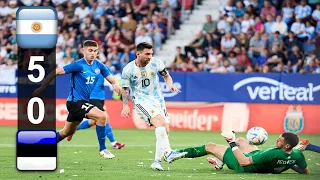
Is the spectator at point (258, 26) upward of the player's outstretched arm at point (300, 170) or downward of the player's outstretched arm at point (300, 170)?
upward

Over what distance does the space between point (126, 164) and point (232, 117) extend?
1018 cm

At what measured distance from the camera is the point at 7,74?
1090 inches

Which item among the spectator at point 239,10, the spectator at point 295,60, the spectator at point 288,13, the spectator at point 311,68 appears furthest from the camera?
the spectator at point 239,10

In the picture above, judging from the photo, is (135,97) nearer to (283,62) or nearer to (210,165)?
(210,165)

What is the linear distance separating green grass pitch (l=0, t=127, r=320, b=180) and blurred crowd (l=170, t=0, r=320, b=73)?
188 inches

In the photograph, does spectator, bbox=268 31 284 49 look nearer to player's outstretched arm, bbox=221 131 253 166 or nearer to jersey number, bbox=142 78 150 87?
jersey number, bbox=142 78 150 87

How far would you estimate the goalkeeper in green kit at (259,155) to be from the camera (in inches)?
502

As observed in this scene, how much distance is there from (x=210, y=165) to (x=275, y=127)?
974cm

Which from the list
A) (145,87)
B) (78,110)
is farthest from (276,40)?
(145,87)

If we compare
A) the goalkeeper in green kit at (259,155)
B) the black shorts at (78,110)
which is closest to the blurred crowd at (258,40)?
the black shorts at (78,110)

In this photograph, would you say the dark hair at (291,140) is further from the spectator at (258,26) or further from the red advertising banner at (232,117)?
the spectator at (258,26)

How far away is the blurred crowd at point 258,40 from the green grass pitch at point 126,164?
4.77 metres

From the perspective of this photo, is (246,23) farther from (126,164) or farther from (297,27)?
(126,164)

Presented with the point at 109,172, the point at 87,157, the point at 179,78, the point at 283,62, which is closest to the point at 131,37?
the point at 179,78
